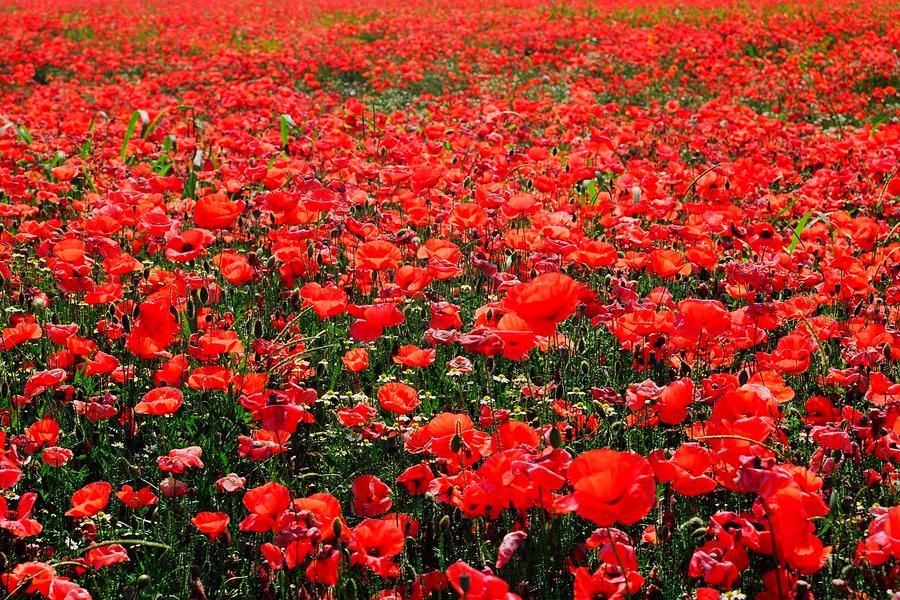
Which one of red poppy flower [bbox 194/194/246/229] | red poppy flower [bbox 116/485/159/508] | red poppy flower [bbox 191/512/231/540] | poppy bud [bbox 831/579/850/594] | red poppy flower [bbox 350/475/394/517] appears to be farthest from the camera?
red poppy flower [bbox 194/194/246/229]

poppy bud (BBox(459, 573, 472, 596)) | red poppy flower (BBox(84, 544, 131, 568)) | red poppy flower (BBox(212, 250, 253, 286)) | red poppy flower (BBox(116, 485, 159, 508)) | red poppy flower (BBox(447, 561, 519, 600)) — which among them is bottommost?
red poppy flower (BBox(116, 485, 159, 508))

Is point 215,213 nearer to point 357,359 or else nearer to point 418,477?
point 357,359

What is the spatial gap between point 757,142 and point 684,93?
449 cm

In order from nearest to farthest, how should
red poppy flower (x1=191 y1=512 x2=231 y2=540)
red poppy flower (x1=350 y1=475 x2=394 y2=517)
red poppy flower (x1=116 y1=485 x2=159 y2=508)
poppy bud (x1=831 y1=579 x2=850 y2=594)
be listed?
poppy bud (x1=831 y1=579 x2=850 y2=594), red poppy flower (x1=191 y1=512 x2=231 y2=540), red poppy flower (x1=350 y1=475 x2=394 y2=517), red poppy flower (x1=116 y1=485 x2=159 y2=508)

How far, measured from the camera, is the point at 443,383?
11.9ft

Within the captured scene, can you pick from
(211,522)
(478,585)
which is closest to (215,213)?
(211,522)

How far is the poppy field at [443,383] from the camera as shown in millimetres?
2107

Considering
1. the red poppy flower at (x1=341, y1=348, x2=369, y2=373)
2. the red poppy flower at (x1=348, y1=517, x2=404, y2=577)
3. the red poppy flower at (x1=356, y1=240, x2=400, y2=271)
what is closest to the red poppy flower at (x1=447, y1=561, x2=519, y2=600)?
the red poppy flower at (x1=348, y1=517, x2=404, y2=577)

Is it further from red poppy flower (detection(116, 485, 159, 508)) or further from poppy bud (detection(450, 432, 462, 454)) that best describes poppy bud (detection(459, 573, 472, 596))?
Result: red poppy flower (detection(116, 485, 159, 508))

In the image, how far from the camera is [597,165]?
629 cm

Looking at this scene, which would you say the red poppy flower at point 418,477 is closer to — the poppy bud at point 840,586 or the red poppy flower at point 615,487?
the red poppy flower at point 615,487

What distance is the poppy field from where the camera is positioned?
211cm

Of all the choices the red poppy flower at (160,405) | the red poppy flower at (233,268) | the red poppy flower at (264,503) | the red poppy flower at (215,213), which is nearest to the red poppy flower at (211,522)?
the red poppy flower at (264,503)

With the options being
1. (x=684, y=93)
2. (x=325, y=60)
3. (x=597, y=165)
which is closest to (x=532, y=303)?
(x=597, y=165)
